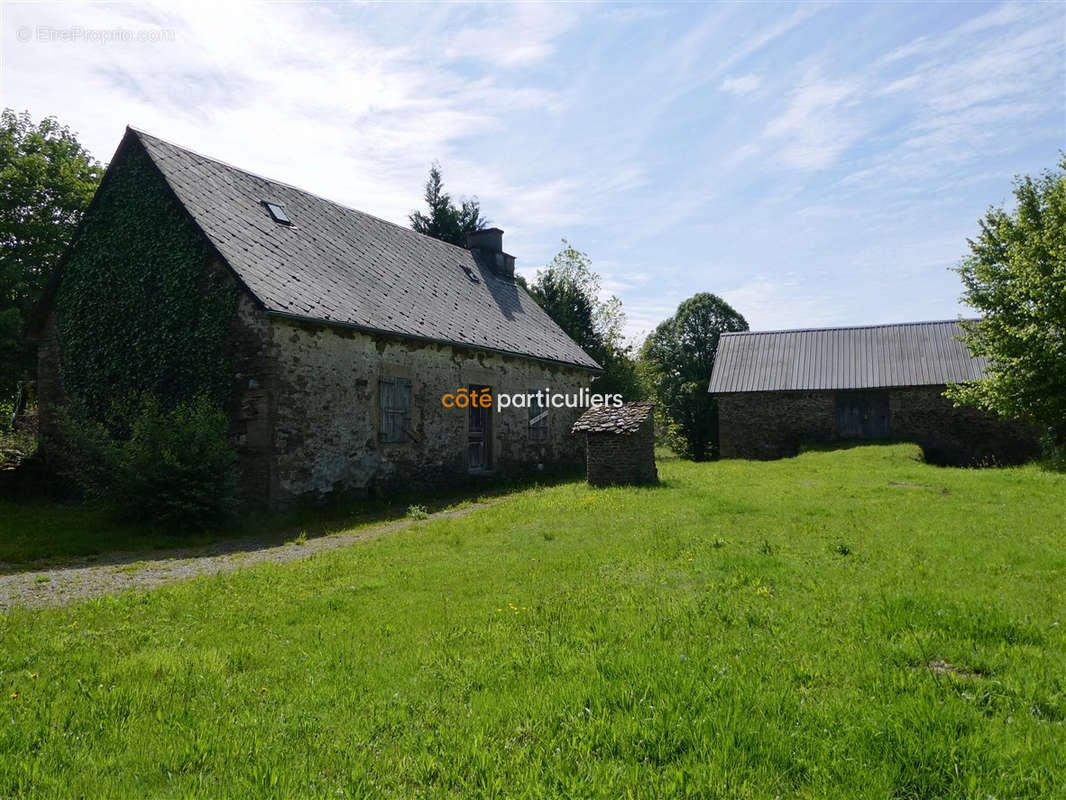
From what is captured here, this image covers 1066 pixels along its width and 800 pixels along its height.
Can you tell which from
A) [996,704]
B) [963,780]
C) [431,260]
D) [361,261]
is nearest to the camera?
[963,780]

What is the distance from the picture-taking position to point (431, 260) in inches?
768

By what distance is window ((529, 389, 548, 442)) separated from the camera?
1898 centimetres

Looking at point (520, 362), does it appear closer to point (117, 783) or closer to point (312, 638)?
point (312, 638)

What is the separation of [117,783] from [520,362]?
1567 centimetres

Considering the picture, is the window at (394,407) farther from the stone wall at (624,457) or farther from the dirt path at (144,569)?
the stone wall at (624,457)

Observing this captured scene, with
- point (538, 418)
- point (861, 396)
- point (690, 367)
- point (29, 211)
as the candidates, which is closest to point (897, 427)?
point (861, 396)

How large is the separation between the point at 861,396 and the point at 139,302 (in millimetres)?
22429

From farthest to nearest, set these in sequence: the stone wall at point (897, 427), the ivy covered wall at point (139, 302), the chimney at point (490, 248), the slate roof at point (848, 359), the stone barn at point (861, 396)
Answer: the slate roof at point (848, 359)
the chimney at point (490, 248)
the stone barn at point (861, 396)
the stone wall at point (897, 427)
the ivy covered wall at point (139, 302)

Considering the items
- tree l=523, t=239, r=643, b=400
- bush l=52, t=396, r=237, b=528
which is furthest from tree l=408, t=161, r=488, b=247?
bush l=52, t=396, r=237, b=528

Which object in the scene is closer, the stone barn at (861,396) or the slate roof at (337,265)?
the slate roof at (337,265)

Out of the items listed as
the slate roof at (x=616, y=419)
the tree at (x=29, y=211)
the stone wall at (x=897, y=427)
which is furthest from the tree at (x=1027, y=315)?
the tree at (x=29, y=211)

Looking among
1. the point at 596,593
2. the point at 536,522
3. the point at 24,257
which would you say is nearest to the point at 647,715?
the point at 596,593

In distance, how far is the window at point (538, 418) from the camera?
18984 millimetres

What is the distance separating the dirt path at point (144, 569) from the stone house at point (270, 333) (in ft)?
7.20
